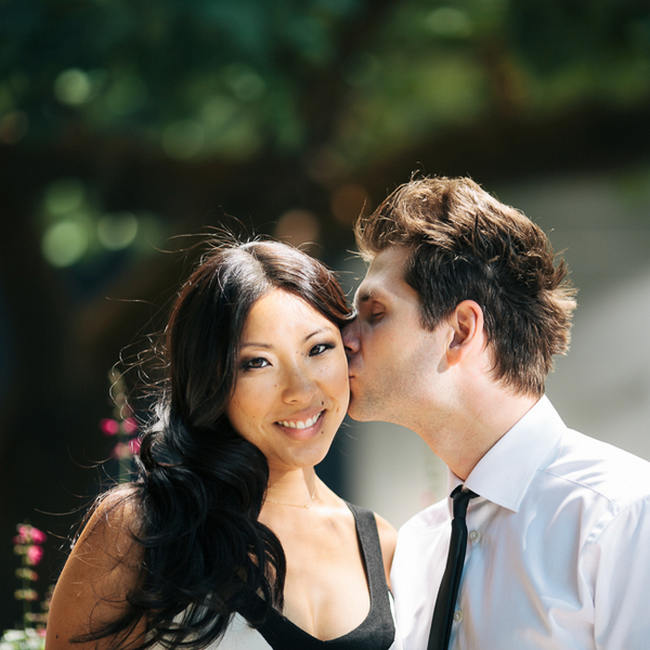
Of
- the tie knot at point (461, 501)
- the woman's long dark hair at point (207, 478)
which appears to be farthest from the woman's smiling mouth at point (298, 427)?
the tie knot at point (461, 501)

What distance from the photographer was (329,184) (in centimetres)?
418

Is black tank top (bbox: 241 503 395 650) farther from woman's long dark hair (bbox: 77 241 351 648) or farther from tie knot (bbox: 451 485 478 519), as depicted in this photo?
tie knot (bbox: 451 485 478 519)

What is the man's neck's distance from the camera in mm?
2088

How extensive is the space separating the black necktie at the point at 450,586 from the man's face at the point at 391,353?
28 centimetres

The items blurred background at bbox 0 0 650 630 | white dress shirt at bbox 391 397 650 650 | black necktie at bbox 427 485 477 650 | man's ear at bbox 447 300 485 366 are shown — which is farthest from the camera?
blurred background at bbox 0 0 650 630

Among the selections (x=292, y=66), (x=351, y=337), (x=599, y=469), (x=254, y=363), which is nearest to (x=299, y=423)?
(x=254, y=363)

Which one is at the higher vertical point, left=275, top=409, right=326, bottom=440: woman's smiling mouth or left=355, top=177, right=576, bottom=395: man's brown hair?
left=355, top=177, right=576, bottom=395: man's brown hair

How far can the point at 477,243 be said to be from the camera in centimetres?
217

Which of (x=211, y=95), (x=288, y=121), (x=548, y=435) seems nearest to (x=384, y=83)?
(x=288, y=121)

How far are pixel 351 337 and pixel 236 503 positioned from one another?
1.56 ft

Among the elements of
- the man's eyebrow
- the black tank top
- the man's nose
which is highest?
the man's eyebrow

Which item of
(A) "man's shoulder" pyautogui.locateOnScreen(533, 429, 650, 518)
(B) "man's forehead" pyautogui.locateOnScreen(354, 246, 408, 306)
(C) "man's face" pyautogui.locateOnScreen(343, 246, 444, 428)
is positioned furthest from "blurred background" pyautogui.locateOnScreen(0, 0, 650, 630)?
(A) "man's shoulder" pyautogui.locateOnScreen(533, 429, 650, 518)

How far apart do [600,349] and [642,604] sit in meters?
2.83

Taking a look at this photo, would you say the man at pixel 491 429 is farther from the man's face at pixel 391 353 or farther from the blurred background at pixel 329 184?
the blurred background at pixel 329 184
